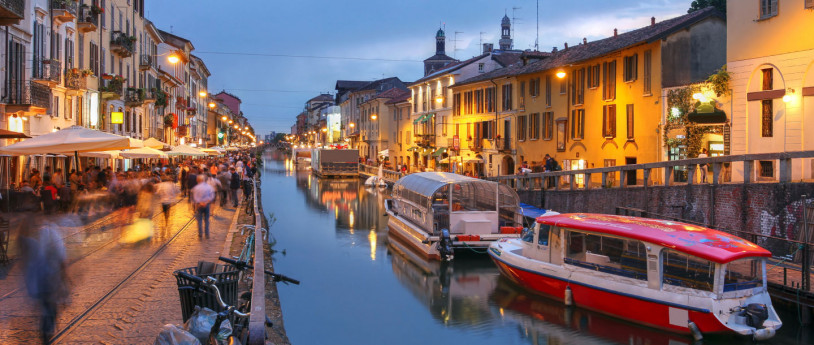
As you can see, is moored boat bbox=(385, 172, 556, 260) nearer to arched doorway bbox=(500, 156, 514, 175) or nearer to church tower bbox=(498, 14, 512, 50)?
arched doorway bbox=(500, 156, 514, 175)

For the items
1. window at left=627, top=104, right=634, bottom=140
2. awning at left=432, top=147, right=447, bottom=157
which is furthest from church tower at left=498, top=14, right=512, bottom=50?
window at left=627, top=104, right=634, bottom=140

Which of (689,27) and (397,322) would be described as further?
(689,27)

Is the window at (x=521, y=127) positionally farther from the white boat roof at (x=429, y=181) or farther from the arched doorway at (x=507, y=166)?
the white boat roof at (x=429, y=181)

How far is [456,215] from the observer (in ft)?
72.8

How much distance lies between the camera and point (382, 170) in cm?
6000

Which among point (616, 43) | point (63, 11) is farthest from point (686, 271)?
point (63, 11)

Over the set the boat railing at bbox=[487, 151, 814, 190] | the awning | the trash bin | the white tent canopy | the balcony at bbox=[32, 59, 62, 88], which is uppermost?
the balcony at bbox=[32, 59, 62, 88]

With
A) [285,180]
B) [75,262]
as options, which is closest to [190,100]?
[285,180]

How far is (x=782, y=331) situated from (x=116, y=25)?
36.7 meters

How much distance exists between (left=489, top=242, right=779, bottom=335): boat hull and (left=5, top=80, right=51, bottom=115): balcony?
56.2ft

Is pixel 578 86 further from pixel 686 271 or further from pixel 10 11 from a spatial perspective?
pixel 10 11

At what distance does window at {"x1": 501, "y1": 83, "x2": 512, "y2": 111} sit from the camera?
44.8 metres

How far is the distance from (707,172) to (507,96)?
21364 mm

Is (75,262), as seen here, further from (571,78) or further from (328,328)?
(571,78)
